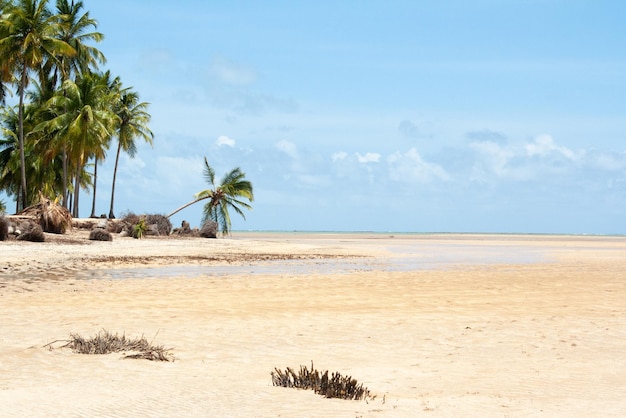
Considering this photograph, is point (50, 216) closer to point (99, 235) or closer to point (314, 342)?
point (99, 235)

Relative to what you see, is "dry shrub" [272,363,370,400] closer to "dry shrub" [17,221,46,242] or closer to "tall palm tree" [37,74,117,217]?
"dry shrub" [17,221,46,242]

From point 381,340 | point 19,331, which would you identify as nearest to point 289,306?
point 381,340

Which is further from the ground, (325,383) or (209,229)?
(209,229)

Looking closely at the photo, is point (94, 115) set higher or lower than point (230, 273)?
higher

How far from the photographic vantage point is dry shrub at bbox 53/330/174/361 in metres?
6.66

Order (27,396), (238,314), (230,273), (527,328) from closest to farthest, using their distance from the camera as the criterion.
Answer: (27,396) < (527,328) < (238,314) < (230,273)

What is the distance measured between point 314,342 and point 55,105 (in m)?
35.8

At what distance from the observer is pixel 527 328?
8.97 m

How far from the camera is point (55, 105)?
39656 mm

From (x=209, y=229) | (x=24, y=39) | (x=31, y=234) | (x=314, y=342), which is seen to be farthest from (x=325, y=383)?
(x=209, y=229)

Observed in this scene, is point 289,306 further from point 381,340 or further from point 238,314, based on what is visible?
point 381,340

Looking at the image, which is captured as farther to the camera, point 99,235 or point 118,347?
point 99,235

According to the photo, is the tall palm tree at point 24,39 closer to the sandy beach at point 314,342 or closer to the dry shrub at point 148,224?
the dry shrub at point 148,224

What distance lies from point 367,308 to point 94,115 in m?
31.7
